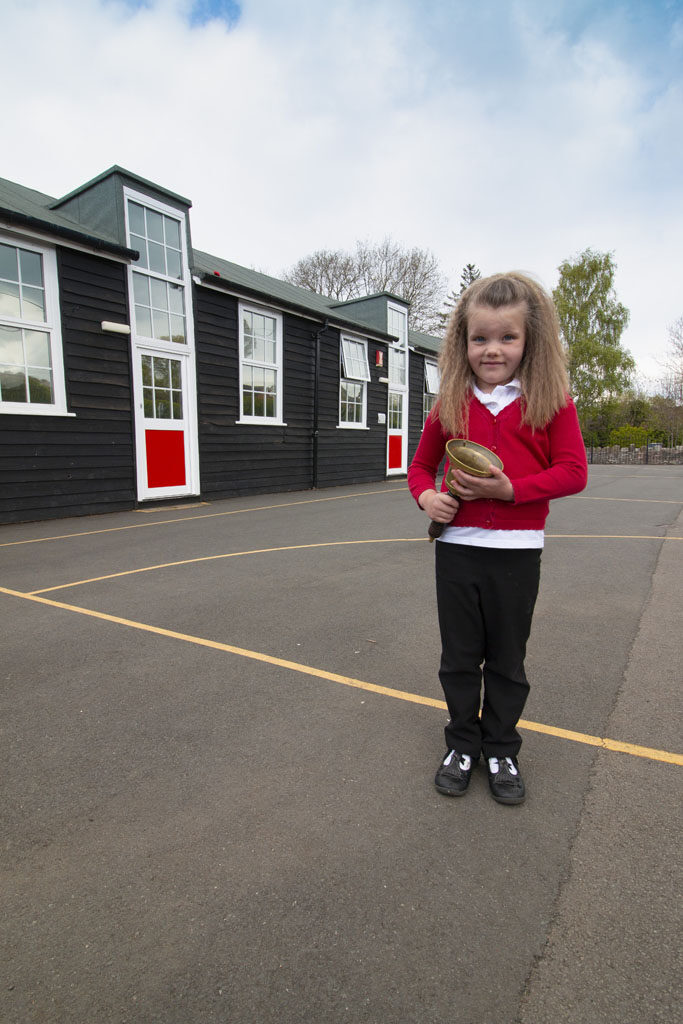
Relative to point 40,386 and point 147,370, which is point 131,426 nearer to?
point 147,370

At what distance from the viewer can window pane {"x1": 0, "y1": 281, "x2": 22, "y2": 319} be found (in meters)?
8.16

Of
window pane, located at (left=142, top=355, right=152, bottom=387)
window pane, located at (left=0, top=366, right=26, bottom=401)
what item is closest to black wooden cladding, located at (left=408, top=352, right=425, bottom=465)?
window pane, located at (left=142, top=355, right=152, bottom=387)

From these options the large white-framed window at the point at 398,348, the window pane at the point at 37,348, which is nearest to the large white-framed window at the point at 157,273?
the window pane at the point at 37,348

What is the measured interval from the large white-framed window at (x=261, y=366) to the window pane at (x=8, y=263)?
15.5 feet

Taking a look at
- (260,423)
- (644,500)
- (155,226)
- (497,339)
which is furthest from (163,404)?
(644,500)

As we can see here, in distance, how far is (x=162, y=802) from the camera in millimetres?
2041

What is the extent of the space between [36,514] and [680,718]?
9.04m

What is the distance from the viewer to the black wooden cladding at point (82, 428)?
27.9ft

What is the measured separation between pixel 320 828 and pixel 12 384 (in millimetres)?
8732

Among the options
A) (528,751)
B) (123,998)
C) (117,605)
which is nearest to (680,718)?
(528,751)

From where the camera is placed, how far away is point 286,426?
1356 cm

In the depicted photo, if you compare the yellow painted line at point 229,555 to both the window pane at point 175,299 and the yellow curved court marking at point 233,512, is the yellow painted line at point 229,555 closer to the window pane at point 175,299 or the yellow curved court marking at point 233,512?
the yellow curved court marking at point 233,512

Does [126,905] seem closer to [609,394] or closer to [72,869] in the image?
[72,869]

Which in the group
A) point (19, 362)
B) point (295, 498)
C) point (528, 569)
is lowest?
point (295, 498)
